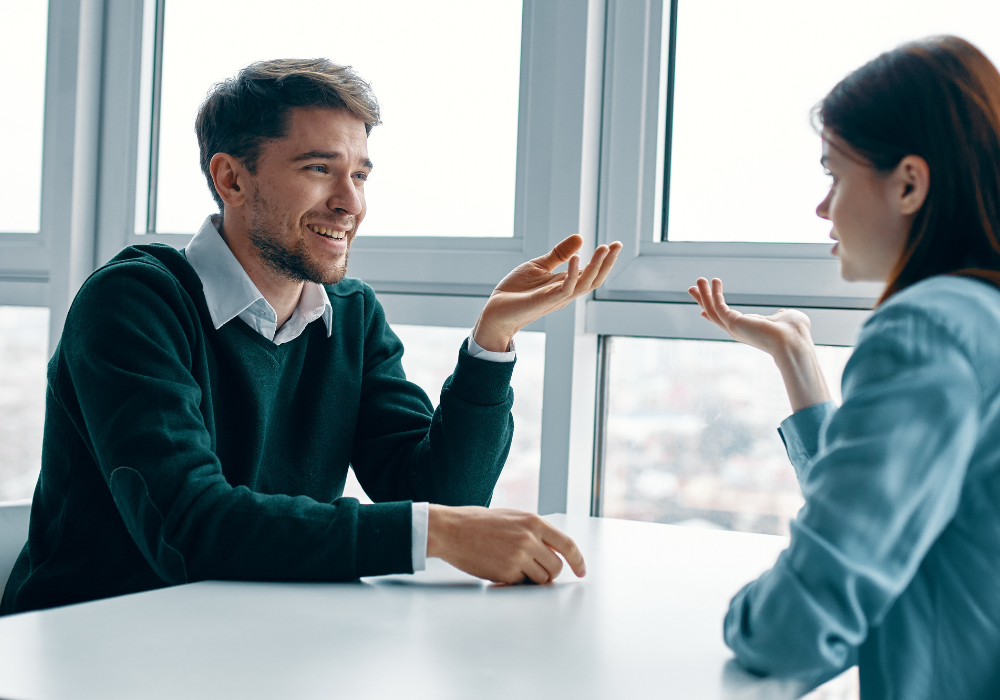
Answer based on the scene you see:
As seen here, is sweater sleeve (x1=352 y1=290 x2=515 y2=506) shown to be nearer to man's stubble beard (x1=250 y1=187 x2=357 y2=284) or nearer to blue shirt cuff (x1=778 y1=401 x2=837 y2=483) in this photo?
man's stubble beard (x1=250 y1=187 x2=357 y2=284)

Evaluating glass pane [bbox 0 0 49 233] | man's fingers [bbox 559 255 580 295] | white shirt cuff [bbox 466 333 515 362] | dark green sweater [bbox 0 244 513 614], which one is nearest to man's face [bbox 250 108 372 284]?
dark green sweater [bbox 0 244 513 614]

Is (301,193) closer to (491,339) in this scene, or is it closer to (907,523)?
(491,339)

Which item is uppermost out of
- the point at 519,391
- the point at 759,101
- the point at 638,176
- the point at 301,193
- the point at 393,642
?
the point at 759,101

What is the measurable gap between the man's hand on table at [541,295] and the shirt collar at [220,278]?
310mm

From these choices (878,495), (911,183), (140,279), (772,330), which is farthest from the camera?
(140,279)

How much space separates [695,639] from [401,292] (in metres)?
1.27

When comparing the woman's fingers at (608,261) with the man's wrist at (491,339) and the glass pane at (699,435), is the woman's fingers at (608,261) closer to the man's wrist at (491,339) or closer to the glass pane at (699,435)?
the man's wrist at (491,339)

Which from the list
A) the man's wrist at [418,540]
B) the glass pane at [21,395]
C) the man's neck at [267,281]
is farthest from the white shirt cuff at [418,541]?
the glass pane at [21,395]

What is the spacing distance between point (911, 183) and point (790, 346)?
0.35 m

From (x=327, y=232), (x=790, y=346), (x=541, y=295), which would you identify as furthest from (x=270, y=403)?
(x=790, y=346)

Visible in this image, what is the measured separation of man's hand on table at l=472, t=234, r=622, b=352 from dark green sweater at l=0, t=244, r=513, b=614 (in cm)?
5

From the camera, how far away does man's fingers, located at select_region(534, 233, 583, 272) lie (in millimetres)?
1371

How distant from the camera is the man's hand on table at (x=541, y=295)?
130 centimetres

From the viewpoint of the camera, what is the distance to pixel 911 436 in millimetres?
634
